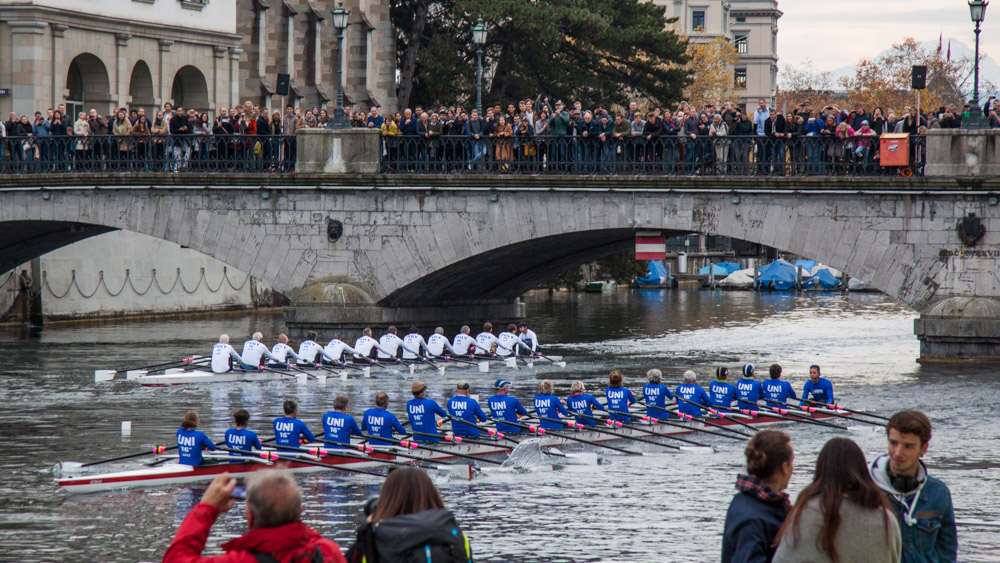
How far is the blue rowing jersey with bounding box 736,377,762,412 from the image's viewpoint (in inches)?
856

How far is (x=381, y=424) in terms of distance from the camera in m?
18.1

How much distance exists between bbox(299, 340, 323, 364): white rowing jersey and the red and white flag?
305 inches

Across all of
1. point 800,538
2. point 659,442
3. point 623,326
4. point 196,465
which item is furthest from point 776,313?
point 800,538

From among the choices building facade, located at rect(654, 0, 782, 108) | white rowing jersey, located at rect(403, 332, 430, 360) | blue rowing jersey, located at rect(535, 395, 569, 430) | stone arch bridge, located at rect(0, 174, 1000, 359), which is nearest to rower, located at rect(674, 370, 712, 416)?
blue rowing jersey, located at rect(535, 395, 569, 430)

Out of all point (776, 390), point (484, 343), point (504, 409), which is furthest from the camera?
point (484, 343)

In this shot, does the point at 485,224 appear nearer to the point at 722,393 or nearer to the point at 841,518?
the point at 722,393

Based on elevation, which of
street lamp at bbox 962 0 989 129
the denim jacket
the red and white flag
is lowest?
the denim jacket

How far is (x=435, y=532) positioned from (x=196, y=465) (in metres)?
11.7

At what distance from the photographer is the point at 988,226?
2736cm

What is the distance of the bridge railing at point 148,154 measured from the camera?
3203 cm

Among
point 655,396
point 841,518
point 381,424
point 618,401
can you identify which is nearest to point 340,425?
point 381,424

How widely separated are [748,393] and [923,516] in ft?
50.4

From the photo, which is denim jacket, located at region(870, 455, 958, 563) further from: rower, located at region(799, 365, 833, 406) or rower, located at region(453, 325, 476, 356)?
rower, located at region(453, 325, 476, 356)

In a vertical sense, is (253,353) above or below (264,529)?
below
